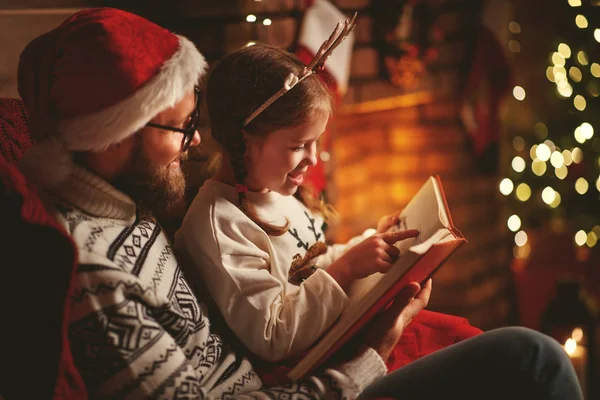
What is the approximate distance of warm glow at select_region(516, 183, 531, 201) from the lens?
274cm

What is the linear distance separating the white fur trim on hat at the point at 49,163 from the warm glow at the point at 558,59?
2.37m

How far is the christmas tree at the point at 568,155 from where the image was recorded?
2.51 metres

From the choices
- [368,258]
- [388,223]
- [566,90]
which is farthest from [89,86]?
[566,90]

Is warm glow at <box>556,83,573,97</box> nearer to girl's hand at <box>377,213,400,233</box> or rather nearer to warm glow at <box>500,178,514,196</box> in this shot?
warm glow at <box>500,178,514,196</box>

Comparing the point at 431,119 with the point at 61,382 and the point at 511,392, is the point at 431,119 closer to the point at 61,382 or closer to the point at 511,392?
the point at 511,392

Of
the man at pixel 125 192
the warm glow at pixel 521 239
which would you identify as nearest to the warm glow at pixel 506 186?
the warm glow at pixel 521 239

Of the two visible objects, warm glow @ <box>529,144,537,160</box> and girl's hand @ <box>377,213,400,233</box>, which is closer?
girl's hand @ <box>377,213,400,233</box>

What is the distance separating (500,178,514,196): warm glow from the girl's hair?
76.0 inches

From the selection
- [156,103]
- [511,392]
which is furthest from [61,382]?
[511,392]

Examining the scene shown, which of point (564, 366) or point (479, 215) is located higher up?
point (564, 366)

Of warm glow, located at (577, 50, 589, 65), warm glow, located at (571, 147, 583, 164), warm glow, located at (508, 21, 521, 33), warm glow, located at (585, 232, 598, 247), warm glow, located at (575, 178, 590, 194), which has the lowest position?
warm glow, located at (585, 232, 598, 247)

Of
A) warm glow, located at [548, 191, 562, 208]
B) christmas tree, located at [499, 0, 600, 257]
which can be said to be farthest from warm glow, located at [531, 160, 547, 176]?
warm glow, located at [548, 191, 562, 208]

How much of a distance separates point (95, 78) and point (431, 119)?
206cm

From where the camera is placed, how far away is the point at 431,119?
268 cm
